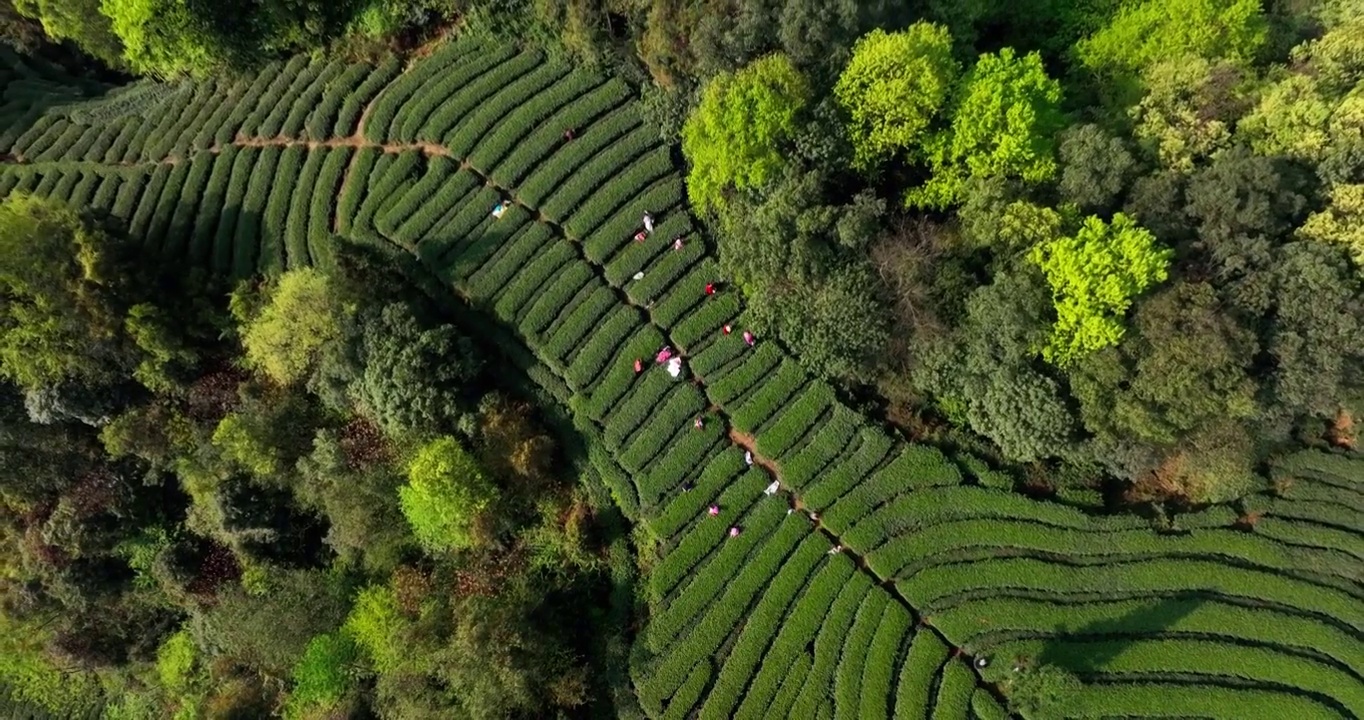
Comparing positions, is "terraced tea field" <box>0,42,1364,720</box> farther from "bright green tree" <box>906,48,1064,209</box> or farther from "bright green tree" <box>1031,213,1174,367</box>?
"bright green tree" <box>906,48,1064,209</box>

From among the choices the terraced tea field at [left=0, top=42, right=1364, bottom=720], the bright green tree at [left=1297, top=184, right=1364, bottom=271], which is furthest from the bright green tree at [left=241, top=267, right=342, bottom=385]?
the bright green tree at [left=1297, top=184, right=1364, bottom=271]

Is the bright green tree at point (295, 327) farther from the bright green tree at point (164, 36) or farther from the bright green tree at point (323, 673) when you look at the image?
the bright green tree at point (164, 36)

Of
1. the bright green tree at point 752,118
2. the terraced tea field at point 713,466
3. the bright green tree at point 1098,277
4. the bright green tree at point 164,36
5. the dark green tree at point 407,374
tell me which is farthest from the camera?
the bright green tree at point 164,36

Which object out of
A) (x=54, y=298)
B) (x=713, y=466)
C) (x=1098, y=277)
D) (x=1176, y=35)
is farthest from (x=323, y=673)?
(x=1176, y=35)

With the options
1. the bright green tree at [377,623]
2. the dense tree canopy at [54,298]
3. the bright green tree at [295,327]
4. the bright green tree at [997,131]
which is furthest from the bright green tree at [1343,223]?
the dense tree canopy at [54,298]

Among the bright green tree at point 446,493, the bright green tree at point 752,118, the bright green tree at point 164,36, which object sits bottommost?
the bright green tree at point 446,493

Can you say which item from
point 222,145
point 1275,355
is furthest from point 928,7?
point 222,145

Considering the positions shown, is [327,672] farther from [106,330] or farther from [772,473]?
[772,473]
